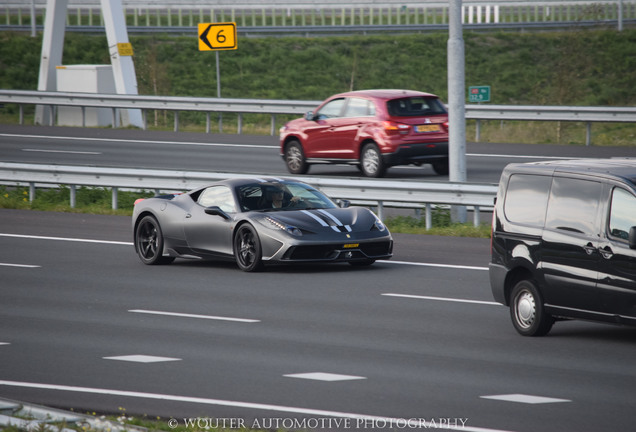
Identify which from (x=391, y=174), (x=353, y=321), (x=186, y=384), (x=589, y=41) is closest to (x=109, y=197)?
(x=391, y=174)

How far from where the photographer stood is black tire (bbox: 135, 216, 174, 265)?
1628cm

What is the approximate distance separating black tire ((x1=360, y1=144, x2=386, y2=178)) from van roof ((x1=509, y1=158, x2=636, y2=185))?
42.7 ft

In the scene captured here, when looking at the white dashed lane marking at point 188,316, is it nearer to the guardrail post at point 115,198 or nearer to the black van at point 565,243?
the black van at point 565,243

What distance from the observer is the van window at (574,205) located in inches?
406

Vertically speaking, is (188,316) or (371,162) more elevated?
(371,162)

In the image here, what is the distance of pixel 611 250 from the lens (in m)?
10.0

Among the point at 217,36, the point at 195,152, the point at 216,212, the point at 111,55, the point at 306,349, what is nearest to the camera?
the point at 306,349

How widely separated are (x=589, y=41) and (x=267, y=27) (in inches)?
628

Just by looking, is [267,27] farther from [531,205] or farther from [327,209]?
[531,205]

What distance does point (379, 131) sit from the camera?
24.2m

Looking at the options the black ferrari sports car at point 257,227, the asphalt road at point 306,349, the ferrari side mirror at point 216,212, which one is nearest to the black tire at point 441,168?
the asphalt road at point 306,349

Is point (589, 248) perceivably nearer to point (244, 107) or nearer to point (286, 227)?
point (286, 227)

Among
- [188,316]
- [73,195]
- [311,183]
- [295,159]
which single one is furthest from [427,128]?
[188,316]

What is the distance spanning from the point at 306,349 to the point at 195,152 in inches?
810
